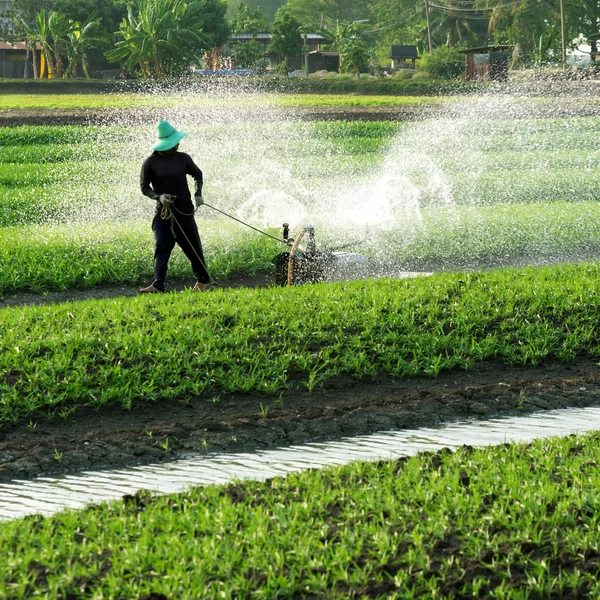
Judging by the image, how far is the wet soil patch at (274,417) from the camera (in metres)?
6.06

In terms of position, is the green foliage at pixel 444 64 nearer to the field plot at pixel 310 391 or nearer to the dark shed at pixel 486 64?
the dark shed at pixel 486 64

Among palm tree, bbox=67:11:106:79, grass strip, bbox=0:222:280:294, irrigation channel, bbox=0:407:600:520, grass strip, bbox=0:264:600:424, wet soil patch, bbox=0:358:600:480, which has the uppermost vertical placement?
palm tree, bbox=67:11:106:79

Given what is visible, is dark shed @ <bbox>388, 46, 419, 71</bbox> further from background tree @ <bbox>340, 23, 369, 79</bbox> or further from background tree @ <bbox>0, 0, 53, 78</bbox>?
background tree @ <bbox>0, 0, 53, 78</bbox>

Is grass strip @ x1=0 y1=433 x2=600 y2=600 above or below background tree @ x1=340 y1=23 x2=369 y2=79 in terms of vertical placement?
below

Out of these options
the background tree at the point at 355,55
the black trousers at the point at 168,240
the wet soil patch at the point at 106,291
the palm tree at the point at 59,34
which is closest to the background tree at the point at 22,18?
the palm tree at the point at 59,34

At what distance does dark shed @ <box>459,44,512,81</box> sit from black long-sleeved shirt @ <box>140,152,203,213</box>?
3728 cm

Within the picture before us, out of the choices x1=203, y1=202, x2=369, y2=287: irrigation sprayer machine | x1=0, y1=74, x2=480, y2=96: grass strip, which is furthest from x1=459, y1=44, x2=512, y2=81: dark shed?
x1=203, y1=202, x2=369, y2=287: irrigation sprayer machine

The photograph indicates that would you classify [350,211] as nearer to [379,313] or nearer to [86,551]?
[379,313]

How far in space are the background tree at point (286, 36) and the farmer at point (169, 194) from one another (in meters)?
55.3

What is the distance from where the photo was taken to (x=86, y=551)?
14.2 feet

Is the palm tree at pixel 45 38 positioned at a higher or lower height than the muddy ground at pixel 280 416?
higher

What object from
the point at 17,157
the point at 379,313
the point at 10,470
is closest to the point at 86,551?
the point at 10,470

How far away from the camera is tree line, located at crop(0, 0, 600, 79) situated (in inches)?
1933

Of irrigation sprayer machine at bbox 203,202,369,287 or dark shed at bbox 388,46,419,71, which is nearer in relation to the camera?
irrigation sprayer machine at bbox 203,202,369,287
